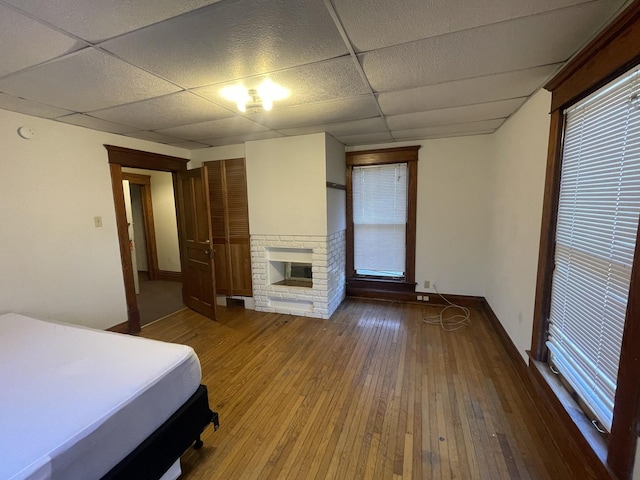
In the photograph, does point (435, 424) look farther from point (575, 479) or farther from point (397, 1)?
point (397, 1)

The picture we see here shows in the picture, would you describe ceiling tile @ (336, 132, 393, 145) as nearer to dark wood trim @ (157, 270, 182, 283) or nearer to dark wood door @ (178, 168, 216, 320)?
dark wood door @ (178, 168, 216, 320)

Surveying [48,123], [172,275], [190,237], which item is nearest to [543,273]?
[190,237]

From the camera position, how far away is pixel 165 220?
550 cm

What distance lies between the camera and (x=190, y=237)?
12.8 feet

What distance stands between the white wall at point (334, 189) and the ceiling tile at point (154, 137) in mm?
1984

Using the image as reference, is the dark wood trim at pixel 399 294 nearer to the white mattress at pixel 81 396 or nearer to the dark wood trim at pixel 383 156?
the dark wood trim at pixel 383 156

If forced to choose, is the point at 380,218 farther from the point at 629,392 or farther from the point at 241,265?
the point at 629,392

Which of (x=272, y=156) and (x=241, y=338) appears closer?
(x=241, y=338)

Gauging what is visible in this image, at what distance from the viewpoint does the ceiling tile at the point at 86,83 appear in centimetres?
160

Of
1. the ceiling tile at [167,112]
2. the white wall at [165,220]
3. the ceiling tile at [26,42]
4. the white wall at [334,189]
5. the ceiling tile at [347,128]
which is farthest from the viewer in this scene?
the white wall at [165,220]

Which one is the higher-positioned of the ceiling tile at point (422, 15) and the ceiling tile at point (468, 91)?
the ceiling tile at point (468, 91)

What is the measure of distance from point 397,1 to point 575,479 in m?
2.52

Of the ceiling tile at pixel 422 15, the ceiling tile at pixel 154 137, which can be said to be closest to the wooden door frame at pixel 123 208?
the ceiling tile at pixel 154 137

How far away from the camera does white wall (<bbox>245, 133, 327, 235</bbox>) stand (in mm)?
3389
